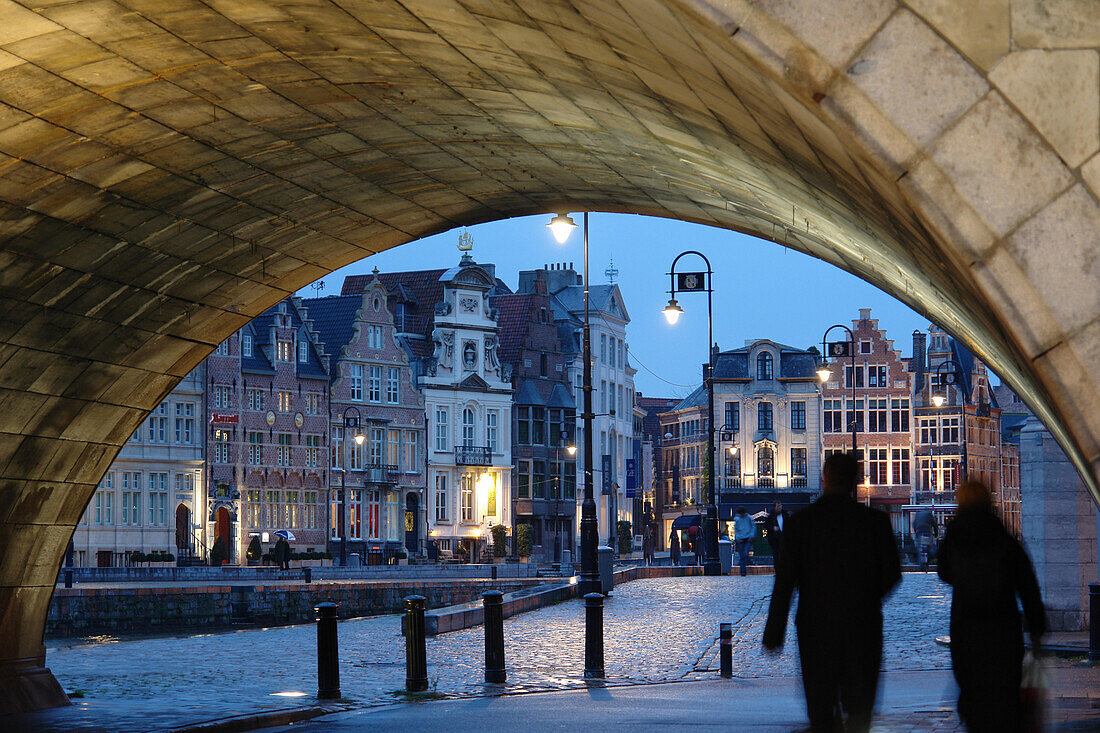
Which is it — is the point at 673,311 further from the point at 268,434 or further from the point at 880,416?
the point at 880,416

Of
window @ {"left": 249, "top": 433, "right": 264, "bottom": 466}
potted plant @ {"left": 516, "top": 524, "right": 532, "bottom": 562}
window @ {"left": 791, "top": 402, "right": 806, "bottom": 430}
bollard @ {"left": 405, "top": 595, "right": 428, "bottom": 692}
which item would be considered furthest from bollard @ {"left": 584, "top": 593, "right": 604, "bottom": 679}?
window @ {"left": 791, "top": 402, "right": 806, "bottom": 430}

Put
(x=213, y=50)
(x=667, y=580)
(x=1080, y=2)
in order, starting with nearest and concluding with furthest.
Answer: (x=1080, y=2)
(x=213, y=50)
(x=667, y=580)

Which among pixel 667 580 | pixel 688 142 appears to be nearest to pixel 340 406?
pixel 667 580

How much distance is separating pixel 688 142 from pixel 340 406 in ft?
213

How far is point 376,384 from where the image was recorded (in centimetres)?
7588

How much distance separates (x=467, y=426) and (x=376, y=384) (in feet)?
22.2

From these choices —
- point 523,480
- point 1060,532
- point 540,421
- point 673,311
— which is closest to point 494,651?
point 1060,532

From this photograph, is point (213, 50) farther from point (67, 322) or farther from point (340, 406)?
point (340, 406)

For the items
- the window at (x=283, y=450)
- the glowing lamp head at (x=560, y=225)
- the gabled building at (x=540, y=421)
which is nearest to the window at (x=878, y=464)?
the gabled building at (x=540, y=421)

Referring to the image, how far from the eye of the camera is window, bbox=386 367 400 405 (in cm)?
7638

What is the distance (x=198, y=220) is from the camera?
1310 cm

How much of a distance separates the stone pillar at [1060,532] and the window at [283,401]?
52.9 m

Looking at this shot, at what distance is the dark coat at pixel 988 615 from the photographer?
715 centimetres

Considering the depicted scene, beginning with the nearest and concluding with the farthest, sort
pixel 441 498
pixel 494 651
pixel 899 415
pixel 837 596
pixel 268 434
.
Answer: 1. pixel 837 596
2. pixel 494 651
3. pixel 268 434
4. pixel 441 498
5. pixel 899 415
